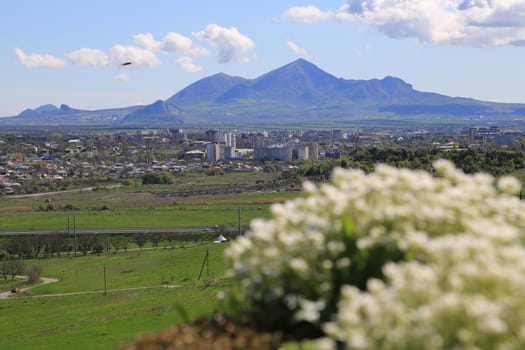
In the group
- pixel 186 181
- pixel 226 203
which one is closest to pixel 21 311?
pixel 226 203

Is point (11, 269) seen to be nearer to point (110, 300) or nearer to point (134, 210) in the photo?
point (110, 300)

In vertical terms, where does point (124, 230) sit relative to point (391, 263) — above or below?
below

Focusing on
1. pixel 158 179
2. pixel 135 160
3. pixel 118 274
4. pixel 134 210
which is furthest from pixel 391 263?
pixel 135 160

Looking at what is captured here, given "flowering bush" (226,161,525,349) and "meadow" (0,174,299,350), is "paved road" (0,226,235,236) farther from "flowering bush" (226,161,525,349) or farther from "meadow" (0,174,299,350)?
"flowering bush" (226,161,525,349)

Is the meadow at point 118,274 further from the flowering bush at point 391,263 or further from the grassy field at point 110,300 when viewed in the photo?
the flowering bush at point 391,263

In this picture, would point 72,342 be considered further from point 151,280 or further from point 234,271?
point 234,271
